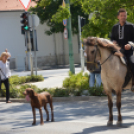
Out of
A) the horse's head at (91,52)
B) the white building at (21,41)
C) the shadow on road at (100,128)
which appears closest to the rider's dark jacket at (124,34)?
the horse's head at (91,52)

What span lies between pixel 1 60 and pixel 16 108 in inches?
85.9

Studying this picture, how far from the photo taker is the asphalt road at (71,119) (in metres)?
7.38

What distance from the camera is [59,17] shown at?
1389 cm

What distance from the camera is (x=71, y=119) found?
9.09 meters

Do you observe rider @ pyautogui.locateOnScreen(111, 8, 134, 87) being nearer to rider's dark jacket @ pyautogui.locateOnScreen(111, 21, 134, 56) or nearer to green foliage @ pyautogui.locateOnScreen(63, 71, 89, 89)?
rider's dark jacket @ pyautogui.locateOnScreen(111, 21, 134, 56)

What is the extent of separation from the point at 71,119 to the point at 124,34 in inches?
107

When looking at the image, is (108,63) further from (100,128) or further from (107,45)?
(100,128)

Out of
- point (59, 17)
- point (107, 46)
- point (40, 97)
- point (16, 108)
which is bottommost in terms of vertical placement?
point (16, 108)

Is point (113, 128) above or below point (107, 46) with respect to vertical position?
below

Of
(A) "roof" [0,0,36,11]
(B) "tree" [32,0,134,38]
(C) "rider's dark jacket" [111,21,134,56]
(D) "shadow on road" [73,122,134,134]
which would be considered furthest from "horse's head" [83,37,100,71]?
(A) "roof" [0,0,36,11]

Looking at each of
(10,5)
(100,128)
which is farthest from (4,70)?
(10,5)

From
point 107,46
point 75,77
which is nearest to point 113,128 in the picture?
point 107,46

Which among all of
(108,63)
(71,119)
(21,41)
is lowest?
(71,119)

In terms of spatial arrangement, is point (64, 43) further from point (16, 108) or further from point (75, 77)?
point (16, 108)
